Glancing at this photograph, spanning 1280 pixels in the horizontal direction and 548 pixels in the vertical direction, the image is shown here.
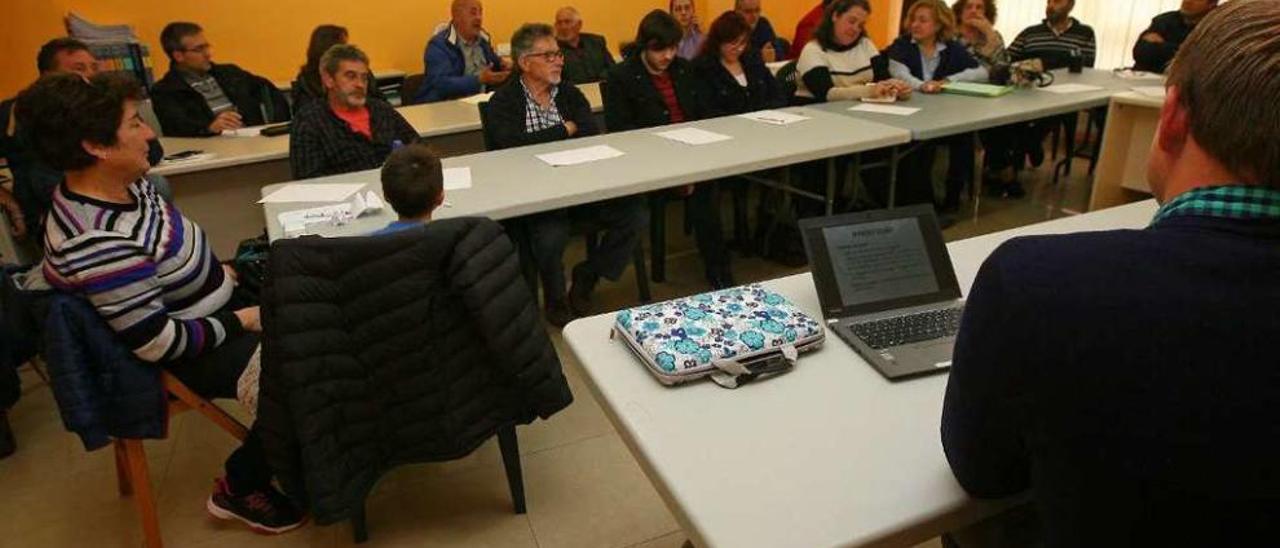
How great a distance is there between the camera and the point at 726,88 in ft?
12.1

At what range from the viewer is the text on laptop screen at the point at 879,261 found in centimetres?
142

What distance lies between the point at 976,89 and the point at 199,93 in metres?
4.02

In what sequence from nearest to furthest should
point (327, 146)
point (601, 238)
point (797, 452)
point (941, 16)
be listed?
point (797, 452), point (327, 146), point (601, 238), point (941, 16)

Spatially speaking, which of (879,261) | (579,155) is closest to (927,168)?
(579,155)

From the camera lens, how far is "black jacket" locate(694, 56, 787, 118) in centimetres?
368

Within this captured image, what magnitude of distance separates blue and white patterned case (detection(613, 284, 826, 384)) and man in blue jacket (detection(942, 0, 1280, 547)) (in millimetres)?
472

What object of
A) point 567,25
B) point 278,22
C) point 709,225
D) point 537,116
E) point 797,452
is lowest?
point 709,225

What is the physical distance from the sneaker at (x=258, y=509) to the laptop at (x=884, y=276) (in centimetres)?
153

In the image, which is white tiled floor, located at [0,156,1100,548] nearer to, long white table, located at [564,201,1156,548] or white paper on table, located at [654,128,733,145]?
long white table, located at [564,201,1156,548]

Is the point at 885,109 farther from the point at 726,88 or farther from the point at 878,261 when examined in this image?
the point at 878,261

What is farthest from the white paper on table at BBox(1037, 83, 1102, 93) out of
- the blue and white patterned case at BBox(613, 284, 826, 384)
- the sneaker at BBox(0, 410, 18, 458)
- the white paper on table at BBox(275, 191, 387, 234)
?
the sneaker at BBox(0, 410, 18, 458)

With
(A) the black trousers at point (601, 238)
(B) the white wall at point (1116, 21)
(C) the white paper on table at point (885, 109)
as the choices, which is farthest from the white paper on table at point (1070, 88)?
(A) the black trousers at point (601, 238)

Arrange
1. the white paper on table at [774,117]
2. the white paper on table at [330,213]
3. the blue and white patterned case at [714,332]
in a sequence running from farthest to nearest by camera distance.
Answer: the white paper on table at [774,117] < the white paper on table at [330,213] < the blue and white patterned case at [714,332]

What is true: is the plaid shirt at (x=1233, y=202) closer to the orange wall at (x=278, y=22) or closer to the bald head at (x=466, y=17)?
the bald head at (x=466, y=17)
